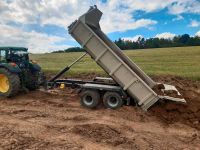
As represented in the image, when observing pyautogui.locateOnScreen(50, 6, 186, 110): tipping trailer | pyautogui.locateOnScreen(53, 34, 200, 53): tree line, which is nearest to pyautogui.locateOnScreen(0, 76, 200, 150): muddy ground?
pyautogui.locateOnScreen(50, 6, 186, 110): tipping trailer

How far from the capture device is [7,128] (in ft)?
28.5

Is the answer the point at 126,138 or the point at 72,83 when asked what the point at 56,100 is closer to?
the point at 72,83

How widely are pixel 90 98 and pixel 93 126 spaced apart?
112 inches

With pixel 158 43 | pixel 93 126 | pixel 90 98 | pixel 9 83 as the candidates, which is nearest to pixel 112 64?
pixel 90 98

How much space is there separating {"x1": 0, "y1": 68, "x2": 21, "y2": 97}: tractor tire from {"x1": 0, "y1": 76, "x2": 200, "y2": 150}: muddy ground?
319mm

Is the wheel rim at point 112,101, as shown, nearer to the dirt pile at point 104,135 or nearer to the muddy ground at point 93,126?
the muddy ground at point 93,126

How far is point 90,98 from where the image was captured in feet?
38.1

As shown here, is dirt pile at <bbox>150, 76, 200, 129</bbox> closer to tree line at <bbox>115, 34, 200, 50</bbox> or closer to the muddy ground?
the muddy ground

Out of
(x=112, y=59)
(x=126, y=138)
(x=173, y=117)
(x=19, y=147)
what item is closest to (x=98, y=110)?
(x=112, y=59)

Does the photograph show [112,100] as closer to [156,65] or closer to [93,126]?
[93,126]

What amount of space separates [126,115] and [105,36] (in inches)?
142

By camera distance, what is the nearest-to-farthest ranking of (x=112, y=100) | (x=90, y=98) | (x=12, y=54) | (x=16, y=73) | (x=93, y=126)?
(x=93, y=126)
(x=112, y=100)
(x=90, y=98)
(x=16, y=73)
(x=12, y=54)

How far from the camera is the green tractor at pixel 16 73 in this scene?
12.8 meters

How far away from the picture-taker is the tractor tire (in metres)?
12.7
